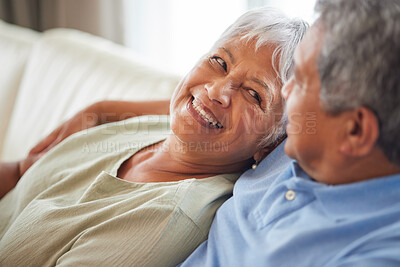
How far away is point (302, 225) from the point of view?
871mm

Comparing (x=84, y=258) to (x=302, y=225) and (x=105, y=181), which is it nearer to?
(x=105, y=181)

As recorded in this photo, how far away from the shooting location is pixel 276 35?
120cm

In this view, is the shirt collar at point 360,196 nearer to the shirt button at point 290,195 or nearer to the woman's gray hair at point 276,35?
the shirt button at point 290,195

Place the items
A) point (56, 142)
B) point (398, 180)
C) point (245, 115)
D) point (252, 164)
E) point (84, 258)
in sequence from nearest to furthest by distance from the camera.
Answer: point (398, 180), point (84, 258), point (245, 115), point (252, 164), point (56, 142)

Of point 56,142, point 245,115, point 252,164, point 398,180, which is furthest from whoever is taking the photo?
point 56,142

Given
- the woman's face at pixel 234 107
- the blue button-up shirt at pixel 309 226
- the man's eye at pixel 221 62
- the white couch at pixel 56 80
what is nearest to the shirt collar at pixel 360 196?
the blue button-up shirt at pixel 309 226

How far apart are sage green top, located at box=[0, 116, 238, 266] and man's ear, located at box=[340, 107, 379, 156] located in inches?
17.0

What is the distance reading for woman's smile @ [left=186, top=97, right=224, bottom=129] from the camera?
1.19m

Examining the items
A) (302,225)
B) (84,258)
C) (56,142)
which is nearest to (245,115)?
(302,225)

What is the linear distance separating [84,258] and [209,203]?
12.9 inches

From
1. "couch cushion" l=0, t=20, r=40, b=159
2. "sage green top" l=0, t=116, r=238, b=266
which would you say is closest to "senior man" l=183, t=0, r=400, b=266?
"sage green top" l=0, t=116, r=238, b=266

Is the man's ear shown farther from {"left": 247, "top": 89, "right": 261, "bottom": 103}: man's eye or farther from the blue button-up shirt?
{"left": 247, "top": 89, "right": 261, "bottom": 103}: man's eye

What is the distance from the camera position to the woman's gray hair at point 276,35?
1171 mm

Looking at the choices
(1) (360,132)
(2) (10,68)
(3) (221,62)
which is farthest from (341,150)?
(2) (10,68)
